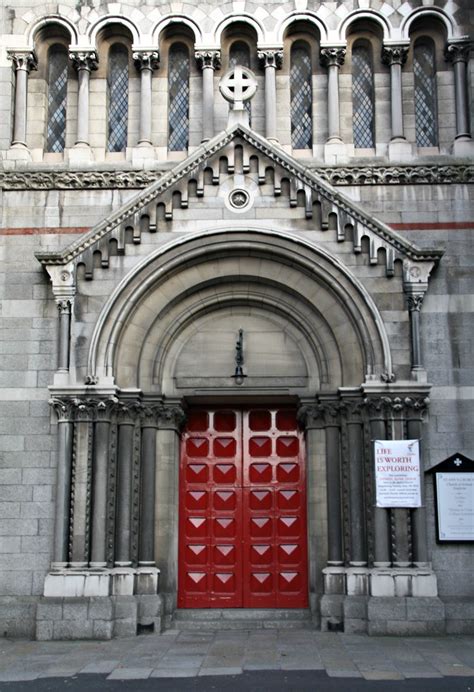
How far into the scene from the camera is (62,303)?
16906mm

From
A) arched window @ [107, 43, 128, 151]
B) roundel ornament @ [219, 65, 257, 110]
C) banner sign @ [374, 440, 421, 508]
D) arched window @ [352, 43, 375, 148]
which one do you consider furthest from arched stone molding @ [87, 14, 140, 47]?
banner sign @ [374, 440, 421, 508]

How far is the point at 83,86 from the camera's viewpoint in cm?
1856

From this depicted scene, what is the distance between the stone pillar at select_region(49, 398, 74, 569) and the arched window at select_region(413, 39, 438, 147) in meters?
9.01

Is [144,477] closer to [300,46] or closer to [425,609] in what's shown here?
[425,609]

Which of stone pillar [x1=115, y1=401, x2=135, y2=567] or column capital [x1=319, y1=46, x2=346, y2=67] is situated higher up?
column capital [x1=319, y1=46, x2=346, y2=67]

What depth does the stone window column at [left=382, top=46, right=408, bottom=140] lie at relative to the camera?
60.0 feet

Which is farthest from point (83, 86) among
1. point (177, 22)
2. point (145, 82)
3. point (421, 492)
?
point (421, 492)

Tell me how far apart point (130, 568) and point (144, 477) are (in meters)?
1.68

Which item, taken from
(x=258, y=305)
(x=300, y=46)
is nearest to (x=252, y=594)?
(x=258, y=305)

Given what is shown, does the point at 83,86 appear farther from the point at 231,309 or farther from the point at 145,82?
the point at 231,309

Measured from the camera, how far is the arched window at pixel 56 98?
18.9 m

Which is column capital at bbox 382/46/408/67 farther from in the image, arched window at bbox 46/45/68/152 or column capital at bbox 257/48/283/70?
arched window at bbox 46/45/68/152

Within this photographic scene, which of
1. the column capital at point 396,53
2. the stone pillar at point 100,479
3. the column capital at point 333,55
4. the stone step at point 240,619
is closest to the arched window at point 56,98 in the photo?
the column capital at point 333,55

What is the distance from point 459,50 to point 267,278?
6.20 metres
